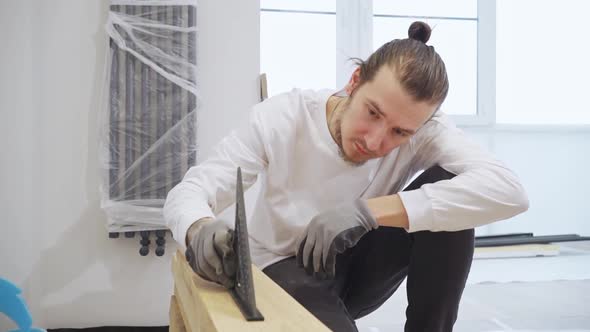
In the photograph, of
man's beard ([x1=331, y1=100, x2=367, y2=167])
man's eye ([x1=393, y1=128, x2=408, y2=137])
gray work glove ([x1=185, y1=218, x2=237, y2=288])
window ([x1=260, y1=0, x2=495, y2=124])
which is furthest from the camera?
window ([x1=260, y1=0, x2=495, y2=124])

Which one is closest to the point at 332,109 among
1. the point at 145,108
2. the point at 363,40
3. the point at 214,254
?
the point at 214,254

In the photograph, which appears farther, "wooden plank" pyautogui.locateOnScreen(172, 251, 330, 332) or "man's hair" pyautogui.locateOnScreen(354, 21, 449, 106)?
"man's hair" pyautogui.locateOnScreen(354, 21, 449, 106)

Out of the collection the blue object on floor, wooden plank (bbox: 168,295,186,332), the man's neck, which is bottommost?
the blue object on floor

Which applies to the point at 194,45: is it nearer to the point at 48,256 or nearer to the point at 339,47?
the point at 48,256

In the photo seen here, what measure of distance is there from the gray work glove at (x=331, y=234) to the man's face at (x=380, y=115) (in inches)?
5.8

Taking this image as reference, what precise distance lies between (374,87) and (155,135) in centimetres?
116

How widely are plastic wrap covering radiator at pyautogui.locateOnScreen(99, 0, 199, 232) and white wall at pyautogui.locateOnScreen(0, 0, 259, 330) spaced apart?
81mm

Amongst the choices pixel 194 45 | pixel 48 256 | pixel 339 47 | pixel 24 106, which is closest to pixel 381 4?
pixel 339 47

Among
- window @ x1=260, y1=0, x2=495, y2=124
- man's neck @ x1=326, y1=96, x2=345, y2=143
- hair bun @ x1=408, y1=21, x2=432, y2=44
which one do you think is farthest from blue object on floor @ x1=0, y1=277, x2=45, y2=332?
window @ x1=260, y1=0, x2=495, y2=124

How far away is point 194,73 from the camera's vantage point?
6.16 feet

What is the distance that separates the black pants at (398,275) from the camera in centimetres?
102

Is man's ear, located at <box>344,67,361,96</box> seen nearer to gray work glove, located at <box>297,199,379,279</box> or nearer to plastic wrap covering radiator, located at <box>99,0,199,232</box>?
gray work glove, located at <box>297,199,379,279</box>

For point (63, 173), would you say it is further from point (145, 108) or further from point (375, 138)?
point (375, 138)

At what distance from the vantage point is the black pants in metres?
1.02
